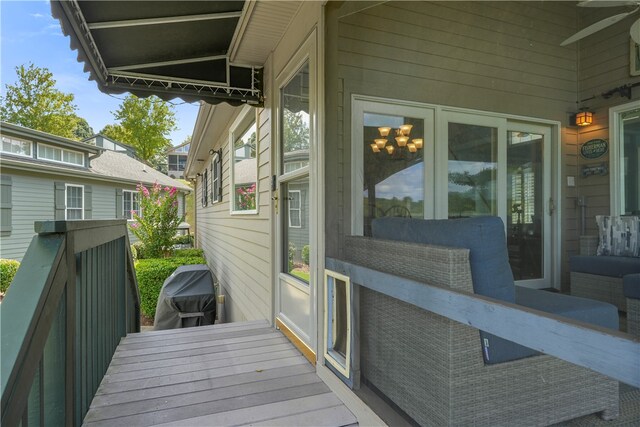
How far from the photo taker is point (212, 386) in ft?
6.99

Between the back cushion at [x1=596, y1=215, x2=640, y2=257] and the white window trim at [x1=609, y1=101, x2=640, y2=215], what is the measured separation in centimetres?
30

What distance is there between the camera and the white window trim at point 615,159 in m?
3.76

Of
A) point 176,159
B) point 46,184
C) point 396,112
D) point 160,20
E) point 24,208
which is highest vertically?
point 176,159

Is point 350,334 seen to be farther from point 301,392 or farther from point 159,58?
point 159,58

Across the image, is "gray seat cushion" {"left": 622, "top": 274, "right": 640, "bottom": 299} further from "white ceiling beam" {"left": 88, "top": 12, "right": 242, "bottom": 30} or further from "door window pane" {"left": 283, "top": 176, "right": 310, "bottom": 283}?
"white ceiling beam" {"left": 88, "top": 12, "right": 242, "bottom": 30}

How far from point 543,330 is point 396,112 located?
2.41 metres

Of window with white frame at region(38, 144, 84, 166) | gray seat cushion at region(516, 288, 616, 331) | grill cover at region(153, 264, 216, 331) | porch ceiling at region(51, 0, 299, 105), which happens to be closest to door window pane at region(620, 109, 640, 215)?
→ gray seat cushion at region(516, 288, 616, 331)

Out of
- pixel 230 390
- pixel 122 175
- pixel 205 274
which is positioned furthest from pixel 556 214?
pixel 122 175

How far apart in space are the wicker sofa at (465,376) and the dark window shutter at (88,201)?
1487cm

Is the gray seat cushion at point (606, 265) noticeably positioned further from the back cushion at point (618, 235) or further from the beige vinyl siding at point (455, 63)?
the beige vinyl siding at point (455, 63)

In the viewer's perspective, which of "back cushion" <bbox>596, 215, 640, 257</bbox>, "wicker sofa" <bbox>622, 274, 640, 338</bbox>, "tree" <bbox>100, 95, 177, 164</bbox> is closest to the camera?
"wicker sofa" <bbox>622, 274, 640, 338</bbox>

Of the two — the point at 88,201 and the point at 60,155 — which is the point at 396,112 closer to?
the point at 60,155

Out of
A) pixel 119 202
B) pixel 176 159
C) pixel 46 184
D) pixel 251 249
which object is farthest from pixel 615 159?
pixel 176 159

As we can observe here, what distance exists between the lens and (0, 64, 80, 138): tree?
17297 millimetres
